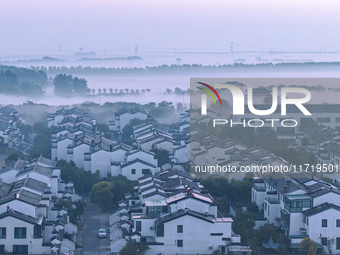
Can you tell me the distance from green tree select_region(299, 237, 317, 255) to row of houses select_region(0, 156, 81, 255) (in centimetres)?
174

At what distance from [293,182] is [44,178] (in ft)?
7.80

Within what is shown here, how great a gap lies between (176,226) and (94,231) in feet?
3.34

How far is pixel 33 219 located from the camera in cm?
464

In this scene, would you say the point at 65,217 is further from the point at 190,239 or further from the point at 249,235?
the point at 249,235

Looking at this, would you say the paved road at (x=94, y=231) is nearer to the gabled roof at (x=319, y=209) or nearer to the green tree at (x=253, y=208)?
the green tree at (x=253, y=208)

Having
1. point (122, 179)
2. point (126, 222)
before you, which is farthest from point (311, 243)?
point (122, 179)

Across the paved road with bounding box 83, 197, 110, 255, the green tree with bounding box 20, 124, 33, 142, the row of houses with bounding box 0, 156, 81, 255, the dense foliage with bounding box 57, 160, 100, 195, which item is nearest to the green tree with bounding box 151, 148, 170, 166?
the dense foliage with bounding box 57, 160, 100, 195

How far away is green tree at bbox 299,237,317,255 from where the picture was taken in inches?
175

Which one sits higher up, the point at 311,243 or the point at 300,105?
the point at 300,105

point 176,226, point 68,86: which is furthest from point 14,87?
point 176,226

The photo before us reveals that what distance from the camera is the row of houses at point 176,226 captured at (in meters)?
4.54

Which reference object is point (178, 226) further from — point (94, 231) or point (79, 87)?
point (79, 87)

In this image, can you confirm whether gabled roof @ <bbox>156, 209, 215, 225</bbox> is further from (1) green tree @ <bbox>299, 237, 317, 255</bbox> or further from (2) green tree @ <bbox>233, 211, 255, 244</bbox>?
(1) green tree @ <bbox>299, 237, 317, 255</bbox>

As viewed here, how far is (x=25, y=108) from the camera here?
54.1 feet
